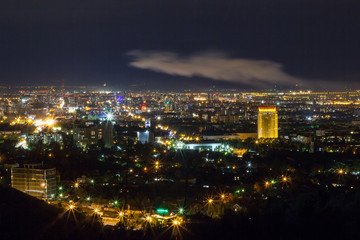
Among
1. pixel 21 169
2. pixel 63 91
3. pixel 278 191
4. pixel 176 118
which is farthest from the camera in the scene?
pixel 63 91

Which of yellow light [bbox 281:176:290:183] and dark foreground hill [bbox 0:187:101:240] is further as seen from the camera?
yellow light [bbox 281:176:290:183]

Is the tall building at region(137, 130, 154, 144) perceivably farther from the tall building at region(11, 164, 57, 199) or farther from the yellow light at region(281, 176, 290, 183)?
the tall building at region(11, 164, 57, 199)

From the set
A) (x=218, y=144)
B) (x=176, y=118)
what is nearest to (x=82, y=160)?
(x=218, y=144)

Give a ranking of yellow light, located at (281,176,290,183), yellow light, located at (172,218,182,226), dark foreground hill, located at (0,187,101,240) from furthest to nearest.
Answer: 1. yellow light, located at (281,176,290,183)
2. yellow light, located at (172,218,182,226)
3. dark foreground hill, located at (0,187,101,240)

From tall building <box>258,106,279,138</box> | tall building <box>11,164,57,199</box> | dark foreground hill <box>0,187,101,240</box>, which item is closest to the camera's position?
dark foreground hill <box>0,187,101,240</box>

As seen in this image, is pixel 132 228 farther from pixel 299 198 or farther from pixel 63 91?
pixel 63 91

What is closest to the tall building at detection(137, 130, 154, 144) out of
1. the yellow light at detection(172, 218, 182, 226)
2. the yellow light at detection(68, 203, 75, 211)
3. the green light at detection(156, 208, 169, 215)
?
the yellow light at detection(68, 203, 75, 211)

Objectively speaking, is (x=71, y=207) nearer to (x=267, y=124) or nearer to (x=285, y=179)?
(x=285, y=179)

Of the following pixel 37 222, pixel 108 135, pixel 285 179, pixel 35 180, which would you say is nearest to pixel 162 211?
pixel 37 222

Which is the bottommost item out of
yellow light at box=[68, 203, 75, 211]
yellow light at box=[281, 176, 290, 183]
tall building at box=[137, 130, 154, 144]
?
yellow light at box=[68, 203, 75, 211]
